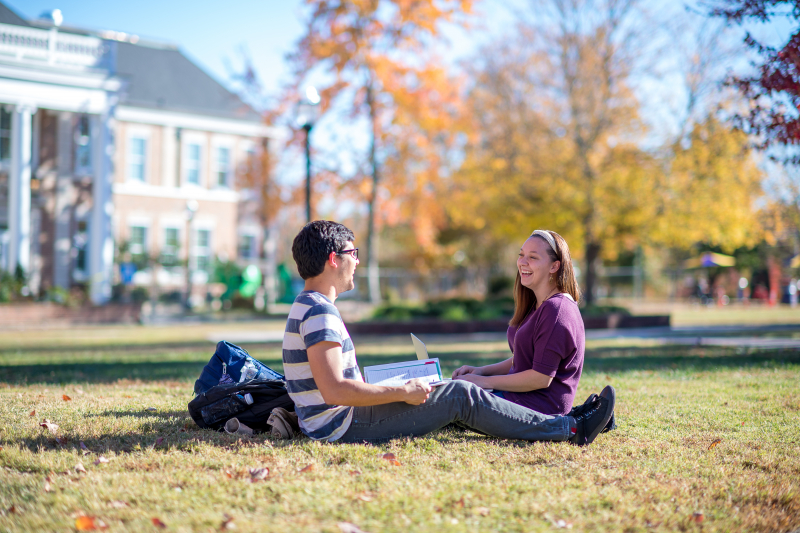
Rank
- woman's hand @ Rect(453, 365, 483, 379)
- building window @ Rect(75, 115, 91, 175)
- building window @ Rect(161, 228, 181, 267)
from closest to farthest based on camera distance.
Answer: woman's hand @ Rect(453, 365, 483, 379), building window @ Rect(161, 228, 181, 267), building window @ Rect(75, 115, 91, 175)

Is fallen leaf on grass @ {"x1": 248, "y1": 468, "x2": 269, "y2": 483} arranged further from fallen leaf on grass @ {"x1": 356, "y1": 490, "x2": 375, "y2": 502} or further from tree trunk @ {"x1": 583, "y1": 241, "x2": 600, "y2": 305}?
tree trunk @ {"x1": 583, "y1": 241, "x2": 600, "y2": 305}

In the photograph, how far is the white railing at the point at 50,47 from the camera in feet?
73.6

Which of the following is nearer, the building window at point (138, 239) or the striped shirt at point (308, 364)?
the striped shirt at point (308, 364)

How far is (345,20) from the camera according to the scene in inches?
818

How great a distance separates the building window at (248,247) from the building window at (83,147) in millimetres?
7195

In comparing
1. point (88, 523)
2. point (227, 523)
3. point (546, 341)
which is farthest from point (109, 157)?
point (227, 523)

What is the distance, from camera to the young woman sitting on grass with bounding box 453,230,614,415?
4.11 m

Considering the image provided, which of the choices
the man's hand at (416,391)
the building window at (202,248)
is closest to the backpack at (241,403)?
the man's hand at (416,391)

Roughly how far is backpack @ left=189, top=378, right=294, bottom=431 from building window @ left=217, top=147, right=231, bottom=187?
26.1 m

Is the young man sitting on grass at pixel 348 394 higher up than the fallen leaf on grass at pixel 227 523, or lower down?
higher up

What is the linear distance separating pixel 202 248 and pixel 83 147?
6135 mm

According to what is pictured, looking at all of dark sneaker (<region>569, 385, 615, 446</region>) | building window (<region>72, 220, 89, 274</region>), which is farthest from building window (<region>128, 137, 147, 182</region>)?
dark sneaker (<region>569, 385, 615, 446</region>)

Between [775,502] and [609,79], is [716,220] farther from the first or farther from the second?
[775,502]

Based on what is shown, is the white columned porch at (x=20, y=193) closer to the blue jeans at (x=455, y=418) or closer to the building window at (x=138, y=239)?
the building window at (x=138, y=239)
